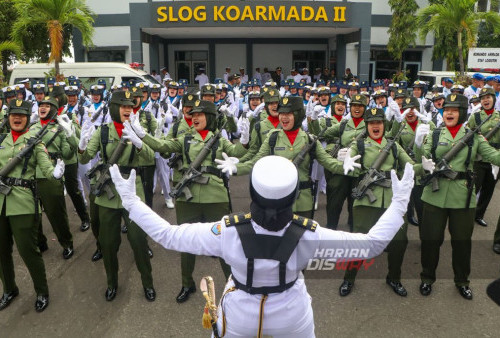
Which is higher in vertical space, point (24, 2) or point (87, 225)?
point (24, 2)

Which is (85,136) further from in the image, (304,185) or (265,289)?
(265,289)

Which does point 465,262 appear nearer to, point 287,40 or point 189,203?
point 189,203

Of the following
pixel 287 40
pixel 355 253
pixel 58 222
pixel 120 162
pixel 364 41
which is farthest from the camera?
pixel 287 40

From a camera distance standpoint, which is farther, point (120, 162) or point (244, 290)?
point (120, 162)

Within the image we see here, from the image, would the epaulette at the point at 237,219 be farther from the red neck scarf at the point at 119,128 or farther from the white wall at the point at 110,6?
the white wall at the point at 110,6

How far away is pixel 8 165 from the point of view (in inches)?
171

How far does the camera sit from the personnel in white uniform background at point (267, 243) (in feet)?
7.43

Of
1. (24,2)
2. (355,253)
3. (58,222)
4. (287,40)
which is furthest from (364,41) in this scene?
(355,253)

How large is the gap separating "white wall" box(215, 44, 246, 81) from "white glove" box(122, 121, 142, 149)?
20983 mm

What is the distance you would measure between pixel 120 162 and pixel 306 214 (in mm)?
2129

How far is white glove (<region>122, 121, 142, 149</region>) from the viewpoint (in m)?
4.33

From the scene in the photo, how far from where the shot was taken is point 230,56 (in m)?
24.6

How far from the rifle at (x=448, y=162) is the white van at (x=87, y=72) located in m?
12.4

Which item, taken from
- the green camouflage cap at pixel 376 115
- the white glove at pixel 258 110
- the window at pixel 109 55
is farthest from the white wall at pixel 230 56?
the green camouflage cap at pixel 376 115
